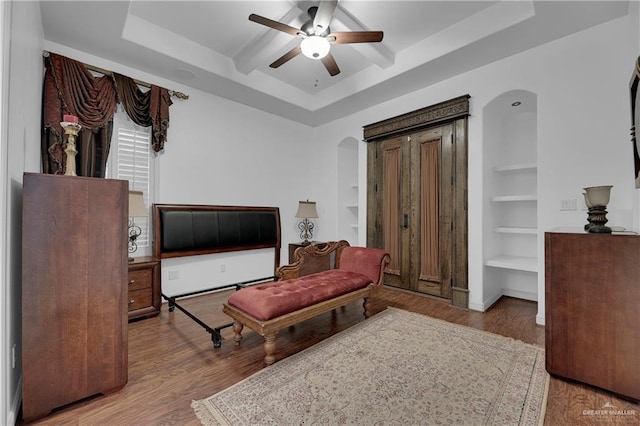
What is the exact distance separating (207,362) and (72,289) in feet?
3.41

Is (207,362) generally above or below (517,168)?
below

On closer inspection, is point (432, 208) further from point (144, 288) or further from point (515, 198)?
point (144, 288)

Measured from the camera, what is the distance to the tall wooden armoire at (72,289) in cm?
149

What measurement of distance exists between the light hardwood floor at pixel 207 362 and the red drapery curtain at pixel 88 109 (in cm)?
182

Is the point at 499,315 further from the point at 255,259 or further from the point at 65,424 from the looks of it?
the point at 65,424

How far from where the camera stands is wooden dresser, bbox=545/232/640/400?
65.5 inches

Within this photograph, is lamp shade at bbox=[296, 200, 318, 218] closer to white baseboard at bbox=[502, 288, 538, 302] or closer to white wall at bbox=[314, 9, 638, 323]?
white wall at bbox=[314, 9, 638, 323]

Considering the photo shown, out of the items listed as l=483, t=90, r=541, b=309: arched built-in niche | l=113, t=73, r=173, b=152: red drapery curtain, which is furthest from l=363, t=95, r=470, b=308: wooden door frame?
l=113, t=73, r=173, b=152: red drapery curtain

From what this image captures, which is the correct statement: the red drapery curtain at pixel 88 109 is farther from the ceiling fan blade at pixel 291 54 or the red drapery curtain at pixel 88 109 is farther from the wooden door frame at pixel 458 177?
the wooden door frame at pixel 458 177

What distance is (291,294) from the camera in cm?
228

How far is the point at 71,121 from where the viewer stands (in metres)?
1.79

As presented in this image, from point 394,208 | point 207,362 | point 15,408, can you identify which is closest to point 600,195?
point 394,208

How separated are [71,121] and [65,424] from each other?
177 cm

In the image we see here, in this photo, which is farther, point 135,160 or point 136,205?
point 135,160
